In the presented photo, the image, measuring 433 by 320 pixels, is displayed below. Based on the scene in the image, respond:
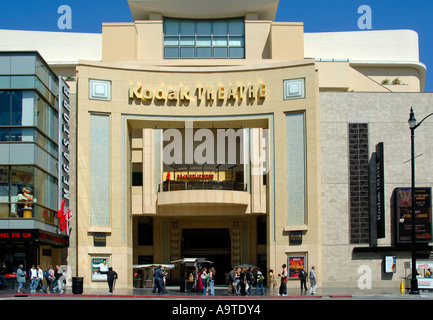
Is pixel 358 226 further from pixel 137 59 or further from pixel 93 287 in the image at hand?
pixel 137 59

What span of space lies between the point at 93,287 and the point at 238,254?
15564 millimetres

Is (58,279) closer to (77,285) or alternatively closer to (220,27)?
(77,285)

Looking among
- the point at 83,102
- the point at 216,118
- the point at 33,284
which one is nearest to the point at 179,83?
the point at 216,118

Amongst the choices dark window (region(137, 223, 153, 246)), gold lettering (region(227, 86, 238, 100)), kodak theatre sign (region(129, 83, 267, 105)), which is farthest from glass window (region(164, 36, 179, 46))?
dark window (region(137, 223, 153, 246))

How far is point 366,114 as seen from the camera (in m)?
46.8

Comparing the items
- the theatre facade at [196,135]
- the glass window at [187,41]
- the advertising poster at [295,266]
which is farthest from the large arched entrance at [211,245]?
the glass window at [187,41]

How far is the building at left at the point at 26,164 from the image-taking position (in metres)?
37.5

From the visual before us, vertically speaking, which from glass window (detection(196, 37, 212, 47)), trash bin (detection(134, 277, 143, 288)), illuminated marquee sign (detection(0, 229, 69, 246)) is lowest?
trash bin (detection(134, 277, 143, 288))

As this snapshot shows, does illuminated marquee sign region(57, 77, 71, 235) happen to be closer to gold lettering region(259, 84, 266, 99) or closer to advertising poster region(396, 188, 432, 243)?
gold lettering region(259, 84, 266, 99)

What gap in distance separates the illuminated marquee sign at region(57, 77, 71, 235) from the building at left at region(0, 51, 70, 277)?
1.02 metres

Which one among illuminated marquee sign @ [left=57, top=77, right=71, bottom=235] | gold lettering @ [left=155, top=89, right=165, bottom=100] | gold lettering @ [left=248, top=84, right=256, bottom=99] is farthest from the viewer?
gold lettering @ [left=155, top=89, right=165, bottom=100]

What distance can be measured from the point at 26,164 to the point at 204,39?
21.7 meters

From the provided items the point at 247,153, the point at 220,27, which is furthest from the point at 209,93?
the point at 220,27

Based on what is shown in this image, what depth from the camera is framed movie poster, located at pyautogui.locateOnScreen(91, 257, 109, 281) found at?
43.6 metres
